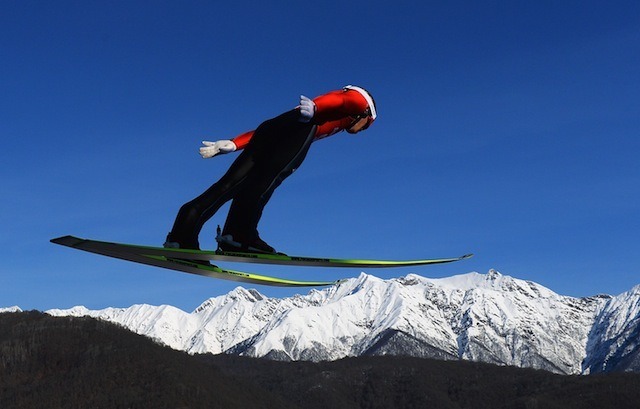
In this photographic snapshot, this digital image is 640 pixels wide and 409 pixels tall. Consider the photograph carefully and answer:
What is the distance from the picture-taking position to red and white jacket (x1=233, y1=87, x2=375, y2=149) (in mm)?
10297

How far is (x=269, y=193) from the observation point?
36.0 feet

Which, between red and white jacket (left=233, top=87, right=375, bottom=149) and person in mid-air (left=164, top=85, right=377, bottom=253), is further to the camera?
person in mid-air (left=164, top=85, right=377, bottom=253)

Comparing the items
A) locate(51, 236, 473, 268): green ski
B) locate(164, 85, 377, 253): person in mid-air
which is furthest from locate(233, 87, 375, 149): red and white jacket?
locate(51, 236, 473, 268): green ski

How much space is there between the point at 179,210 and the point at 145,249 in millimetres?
732

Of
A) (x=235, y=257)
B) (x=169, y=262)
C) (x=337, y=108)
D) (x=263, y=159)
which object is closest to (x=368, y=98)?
(x=337, y=108)

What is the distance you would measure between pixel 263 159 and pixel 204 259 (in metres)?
1.65

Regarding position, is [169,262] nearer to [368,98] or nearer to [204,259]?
[204,259]

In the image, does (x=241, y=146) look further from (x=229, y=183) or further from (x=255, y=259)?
(x=255, y=259)

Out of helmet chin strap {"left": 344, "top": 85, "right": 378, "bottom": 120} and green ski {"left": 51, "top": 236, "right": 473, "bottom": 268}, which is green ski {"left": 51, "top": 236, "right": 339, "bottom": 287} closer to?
green ski {"left": 51, "top": 236, "right": 473, "bottom": 268}

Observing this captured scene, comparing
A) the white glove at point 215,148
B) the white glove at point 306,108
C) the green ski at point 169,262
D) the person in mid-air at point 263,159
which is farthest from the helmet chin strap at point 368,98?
the green ski at point 169,262

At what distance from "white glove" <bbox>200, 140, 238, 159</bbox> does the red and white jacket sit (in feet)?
0.77

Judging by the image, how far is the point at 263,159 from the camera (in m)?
10.7

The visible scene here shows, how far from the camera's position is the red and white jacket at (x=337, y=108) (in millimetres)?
10297

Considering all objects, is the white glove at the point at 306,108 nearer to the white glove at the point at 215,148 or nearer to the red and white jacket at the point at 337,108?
the red and white jacket at the point at 337,108
